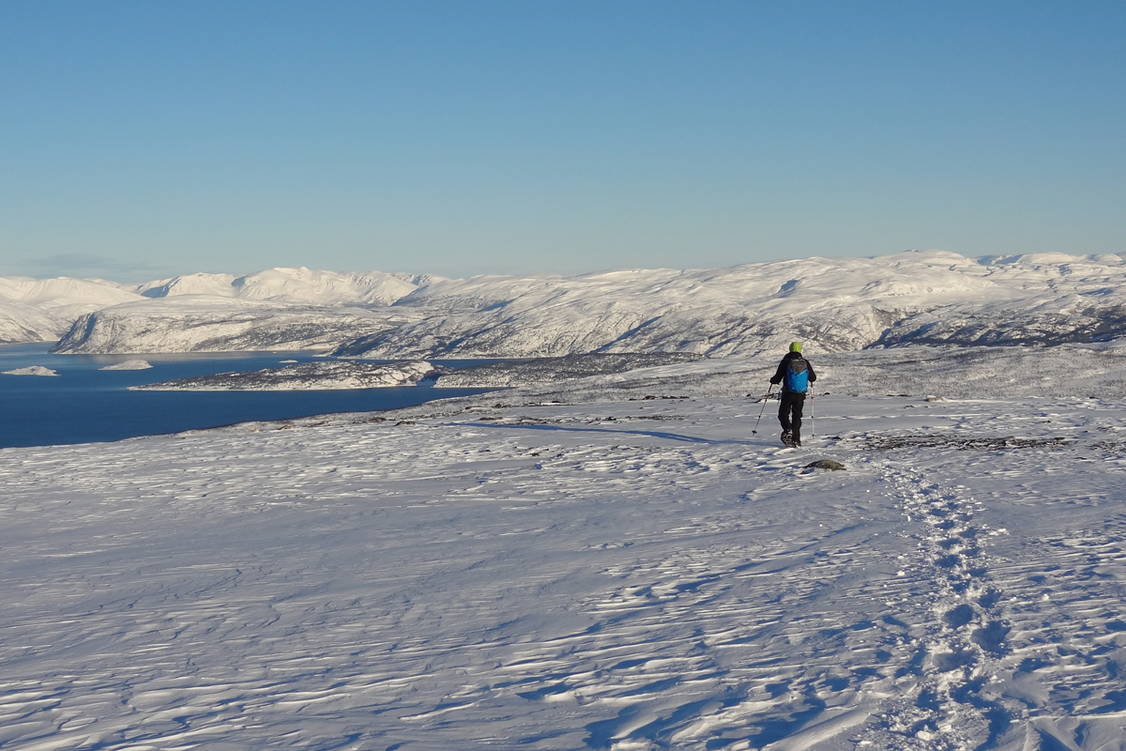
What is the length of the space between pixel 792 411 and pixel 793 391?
1.77 ft

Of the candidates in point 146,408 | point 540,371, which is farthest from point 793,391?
point 540,371

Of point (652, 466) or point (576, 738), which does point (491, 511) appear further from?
point (576, 738)

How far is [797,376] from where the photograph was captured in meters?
26.8

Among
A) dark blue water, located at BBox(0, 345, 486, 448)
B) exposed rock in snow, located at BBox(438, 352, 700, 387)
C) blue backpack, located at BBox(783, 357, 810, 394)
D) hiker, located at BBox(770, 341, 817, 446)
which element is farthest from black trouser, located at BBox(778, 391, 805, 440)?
exposed rock in snow, located at BBox(438, 352, 700, 387)

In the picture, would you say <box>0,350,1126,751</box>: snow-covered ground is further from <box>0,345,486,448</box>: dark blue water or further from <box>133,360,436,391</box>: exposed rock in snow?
<box>133,360,436,391</box>: exposed rock in snow

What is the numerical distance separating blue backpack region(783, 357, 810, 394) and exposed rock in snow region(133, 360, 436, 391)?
160m

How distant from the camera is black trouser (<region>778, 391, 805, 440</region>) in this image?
26094 mm

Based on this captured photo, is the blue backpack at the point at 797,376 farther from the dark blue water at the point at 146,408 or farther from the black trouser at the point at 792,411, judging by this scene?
the dark blue water at the point at 146,408

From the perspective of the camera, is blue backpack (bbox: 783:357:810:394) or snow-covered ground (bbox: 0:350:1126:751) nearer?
snow-covered ground (bbox: 0:350:1126:751)

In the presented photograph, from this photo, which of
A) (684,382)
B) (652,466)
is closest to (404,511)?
(652,466)

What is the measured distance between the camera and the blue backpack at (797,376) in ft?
87.0

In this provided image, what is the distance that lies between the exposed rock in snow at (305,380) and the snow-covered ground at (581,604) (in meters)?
160

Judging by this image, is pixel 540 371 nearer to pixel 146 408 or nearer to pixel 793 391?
pixel 146 408

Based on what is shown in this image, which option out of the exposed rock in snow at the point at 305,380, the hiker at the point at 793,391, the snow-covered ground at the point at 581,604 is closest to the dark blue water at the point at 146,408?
the exposed rock in snow at the point at 305,380
